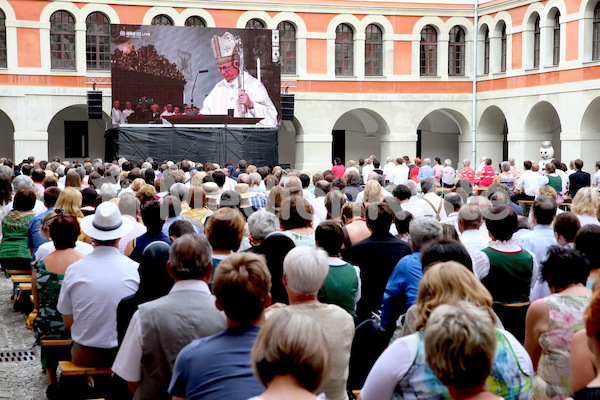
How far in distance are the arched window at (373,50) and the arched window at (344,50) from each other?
596mm

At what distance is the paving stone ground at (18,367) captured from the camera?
24.3 ft

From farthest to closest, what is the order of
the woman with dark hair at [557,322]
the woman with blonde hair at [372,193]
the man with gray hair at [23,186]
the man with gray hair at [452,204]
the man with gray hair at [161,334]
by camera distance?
the man with gray hair at [23,186] < the woman with blonde hair at [372,193] < the man with gray hair at [452,204] < the woman with dark hair at [557,322] < the man with gray hair at [161,334]

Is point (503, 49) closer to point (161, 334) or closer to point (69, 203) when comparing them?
point (69, 203)

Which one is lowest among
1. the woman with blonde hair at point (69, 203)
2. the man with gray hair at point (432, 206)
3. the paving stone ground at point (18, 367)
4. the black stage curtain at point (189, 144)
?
the paving stone ground at point (18, 367)

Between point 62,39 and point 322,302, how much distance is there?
2401 cm

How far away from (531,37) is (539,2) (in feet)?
4.30

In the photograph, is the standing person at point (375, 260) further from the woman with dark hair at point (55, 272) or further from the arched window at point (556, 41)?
the arched window at point (556, 41)

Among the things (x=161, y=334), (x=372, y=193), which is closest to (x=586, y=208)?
(x=372, y=193)

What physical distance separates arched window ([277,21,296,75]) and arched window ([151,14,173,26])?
4007mm

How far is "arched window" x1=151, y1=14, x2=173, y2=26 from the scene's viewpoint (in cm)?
2814

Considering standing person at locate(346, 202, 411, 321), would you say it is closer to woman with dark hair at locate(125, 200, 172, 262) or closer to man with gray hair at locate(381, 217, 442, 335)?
man with gray hair at locate(381, 217, 442, 335)

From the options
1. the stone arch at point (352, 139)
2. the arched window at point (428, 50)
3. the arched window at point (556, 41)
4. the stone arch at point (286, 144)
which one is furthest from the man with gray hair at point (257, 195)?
the stone arch at point (352, 139)

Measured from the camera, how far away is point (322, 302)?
18.3 feet

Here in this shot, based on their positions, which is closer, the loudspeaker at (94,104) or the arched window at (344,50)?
the loudspeaker at (94,104)
